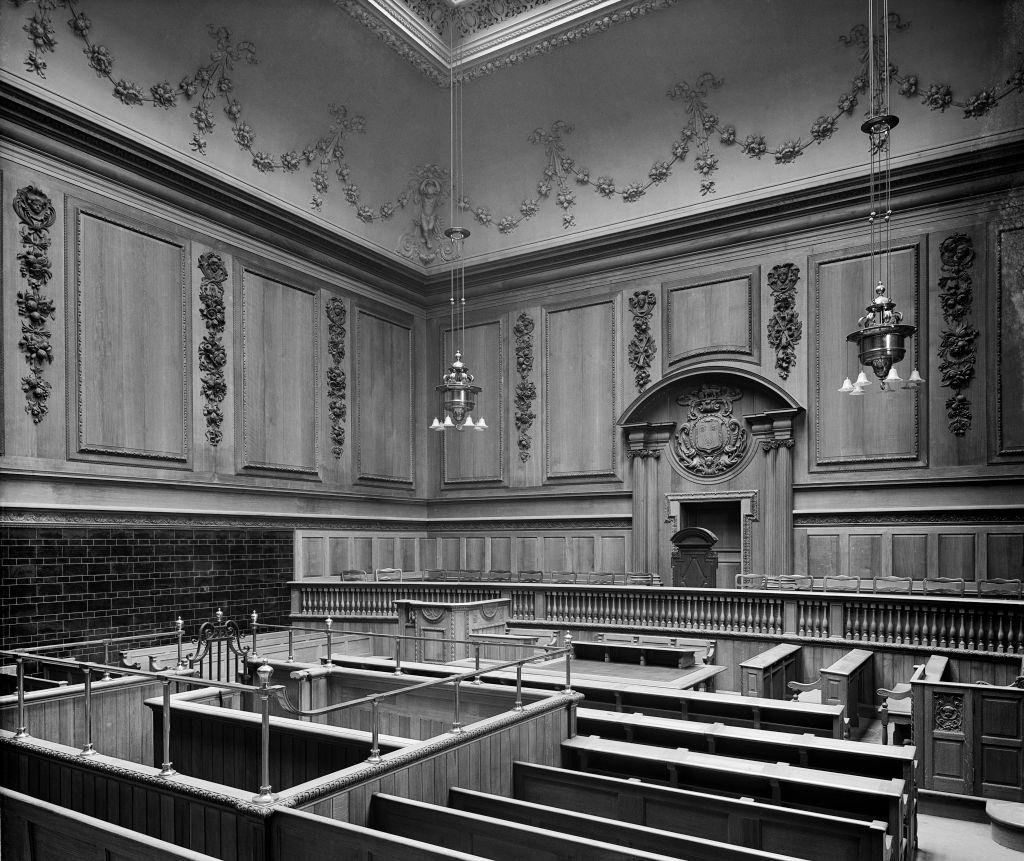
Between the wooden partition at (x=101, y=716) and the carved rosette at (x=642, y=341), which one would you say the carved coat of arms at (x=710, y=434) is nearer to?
the carved rosette at (x=642, y=341)

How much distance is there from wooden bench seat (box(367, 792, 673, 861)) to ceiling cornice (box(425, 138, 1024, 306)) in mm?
12382

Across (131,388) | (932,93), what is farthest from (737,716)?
(932,93)

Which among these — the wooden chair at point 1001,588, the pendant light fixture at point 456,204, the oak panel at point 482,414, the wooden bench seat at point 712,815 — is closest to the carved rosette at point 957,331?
the wooden chair at point 1001,588

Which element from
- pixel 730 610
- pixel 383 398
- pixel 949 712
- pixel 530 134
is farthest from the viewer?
pixel 383 398

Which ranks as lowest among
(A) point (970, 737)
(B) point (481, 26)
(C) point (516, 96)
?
(A) point (970, 737)

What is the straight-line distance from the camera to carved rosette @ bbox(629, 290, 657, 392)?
51.8 ft

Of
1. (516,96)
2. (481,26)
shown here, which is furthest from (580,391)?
(481,26)

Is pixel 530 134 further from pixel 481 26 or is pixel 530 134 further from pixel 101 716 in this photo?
pixel 101 716

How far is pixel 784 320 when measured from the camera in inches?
568

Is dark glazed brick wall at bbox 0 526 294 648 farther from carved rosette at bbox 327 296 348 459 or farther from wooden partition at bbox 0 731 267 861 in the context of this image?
wooden partition at bbox 0 731 267 861

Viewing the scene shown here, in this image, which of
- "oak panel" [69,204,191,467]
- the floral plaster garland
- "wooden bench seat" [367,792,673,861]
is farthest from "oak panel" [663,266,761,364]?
"wooden bench seat" [367,792,673,861]

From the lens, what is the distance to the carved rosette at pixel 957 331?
1275 centimetres

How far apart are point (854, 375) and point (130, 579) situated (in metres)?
11.6

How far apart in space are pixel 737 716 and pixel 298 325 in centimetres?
1073
